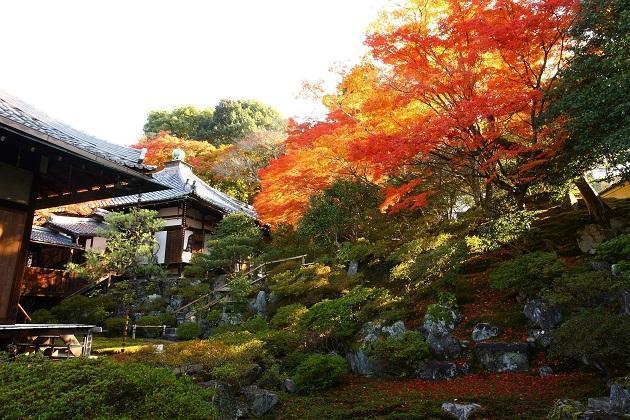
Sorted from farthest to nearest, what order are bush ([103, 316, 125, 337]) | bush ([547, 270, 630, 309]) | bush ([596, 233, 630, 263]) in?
bush ([103, 316, 125, 337]) → bush ([596, 233, 630, 263]) → bush ([547, 270, 630, 309])

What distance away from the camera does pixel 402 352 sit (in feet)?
32.6

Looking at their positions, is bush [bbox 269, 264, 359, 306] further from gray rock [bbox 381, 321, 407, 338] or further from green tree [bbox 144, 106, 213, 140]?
green tree [bbox 144, 106, 213, 140]

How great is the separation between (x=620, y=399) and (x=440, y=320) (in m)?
5.11

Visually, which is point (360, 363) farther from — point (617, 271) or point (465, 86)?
point (465, 86)

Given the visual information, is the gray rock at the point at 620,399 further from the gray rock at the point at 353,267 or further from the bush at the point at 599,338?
the gray rock at the point at 353,267

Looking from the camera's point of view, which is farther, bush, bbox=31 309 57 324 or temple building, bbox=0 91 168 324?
bush, bbox=31 309 57 324

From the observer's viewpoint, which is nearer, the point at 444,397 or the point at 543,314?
the point at 444,397

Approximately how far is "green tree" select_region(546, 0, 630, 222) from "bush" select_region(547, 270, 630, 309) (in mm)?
2407

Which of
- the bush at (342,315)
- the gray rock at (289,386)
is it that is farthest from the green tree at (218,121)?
the gray rock at (289,386)

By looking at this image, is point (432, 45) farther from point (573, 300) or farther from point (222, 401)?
point (222, 401)

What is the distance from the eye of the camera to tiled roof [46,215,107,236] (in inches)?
909

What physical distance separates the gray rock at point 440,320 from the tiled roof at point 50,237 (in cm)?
1910

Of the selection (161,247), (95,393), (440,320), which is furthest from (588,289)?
(161,247)

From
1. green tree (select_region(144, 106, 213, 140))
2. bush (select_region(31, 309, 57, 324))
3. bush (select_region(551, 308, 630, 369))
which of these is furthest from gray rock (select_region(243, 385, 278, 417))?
green tree (select_region(144, 106, 213, 140))
